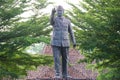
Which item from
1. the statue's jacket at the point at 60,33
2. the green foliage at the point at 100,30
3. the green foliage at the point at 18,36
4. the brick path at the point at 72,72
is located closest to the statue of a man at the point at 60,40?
the statue's jacket at the point at 60,33

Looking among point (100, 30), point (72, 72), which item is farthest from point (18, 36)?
point (72, 72)

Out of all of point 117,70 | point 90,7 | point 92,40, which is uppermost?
point 90,7

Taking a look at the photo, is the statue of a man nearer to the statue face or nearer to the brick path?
the statue face

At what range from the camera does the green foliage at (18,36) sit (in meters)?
14.4

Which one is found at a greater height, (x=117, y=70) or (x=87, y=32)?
(x=87, y=32)

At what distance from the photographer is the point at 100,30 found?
13656 millimetres

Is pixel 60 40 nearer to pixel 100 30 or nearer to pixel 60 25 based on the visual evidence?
pixel 60 25

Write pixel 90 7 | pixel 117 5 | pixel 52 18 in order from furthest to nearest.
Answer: pixel 90 7 → pixel 117 5 → pixel 52 18

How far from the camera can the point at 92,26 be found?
1378 centimetres

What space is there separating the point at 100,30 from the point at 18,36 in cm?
294

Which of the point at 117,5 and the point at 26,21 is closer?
the point at 117,5

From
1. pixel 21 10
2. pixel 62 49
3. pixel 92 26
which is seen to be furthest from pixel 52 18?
pixel 21 10

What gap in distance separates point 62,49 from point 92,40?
124 inches

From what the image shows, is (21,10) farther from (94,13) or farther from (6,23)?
(94,13)
